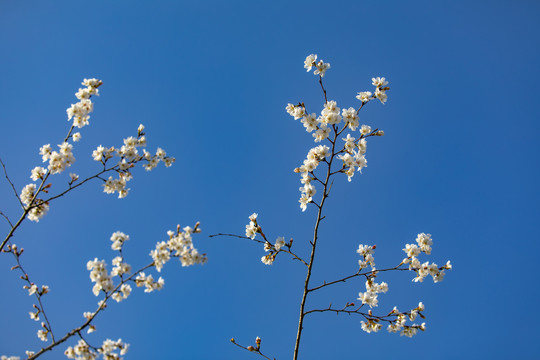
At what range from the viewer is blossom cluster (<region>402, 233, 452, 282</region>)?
4910 mm

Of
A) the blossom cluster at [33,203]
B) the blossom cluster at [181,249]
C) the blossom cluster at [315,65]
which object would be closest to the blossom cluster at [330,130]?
the blossom cluster at [315,65]

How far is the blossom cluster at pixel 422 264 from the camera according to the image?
4.91 m

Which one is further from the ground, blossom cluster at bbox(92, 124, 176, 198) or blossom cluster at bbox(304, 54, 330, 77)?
blossom cluster at bbox(304, 54, 330, 77)

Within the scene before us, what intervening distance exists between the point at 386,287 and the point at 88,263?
4.09 metres

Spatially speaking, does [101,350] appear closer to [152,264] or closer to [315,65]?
[152,264]

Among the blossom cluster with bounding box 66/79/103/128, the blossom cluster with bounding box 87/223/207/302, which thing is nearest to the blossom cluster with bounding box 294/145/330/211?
the blossom cluster with bounding box 87/223/207/302

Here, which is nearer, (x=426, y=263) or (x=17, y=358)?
(x=17, y=358)

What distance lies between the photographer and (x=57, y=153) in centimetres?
451

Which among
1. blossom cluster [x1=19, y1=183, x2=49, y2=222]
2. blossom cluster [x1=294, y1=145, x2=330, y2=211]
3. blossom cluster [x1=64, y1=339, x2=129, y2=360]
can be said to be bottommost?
blossom cluster [x1=64, y1=339, x2=129, y2=360]

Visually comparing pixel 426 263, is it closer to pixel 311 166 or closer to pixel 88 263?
pixel 311 166

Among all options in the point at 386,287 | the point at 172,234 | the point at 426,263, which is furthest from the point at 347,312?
the point at 172,234

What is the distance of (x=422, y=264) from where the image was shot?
494 cm

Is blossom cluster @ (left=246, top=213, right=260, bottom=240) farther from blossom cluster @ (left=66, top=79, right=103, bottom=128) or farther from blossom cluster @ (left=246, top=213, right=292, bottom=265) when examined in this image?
blossom cluster @ (left=66, top=79, right=103, bottom=128)

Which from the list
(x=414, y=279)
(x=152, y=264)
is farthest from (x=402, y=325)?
(x=152, y=264)
